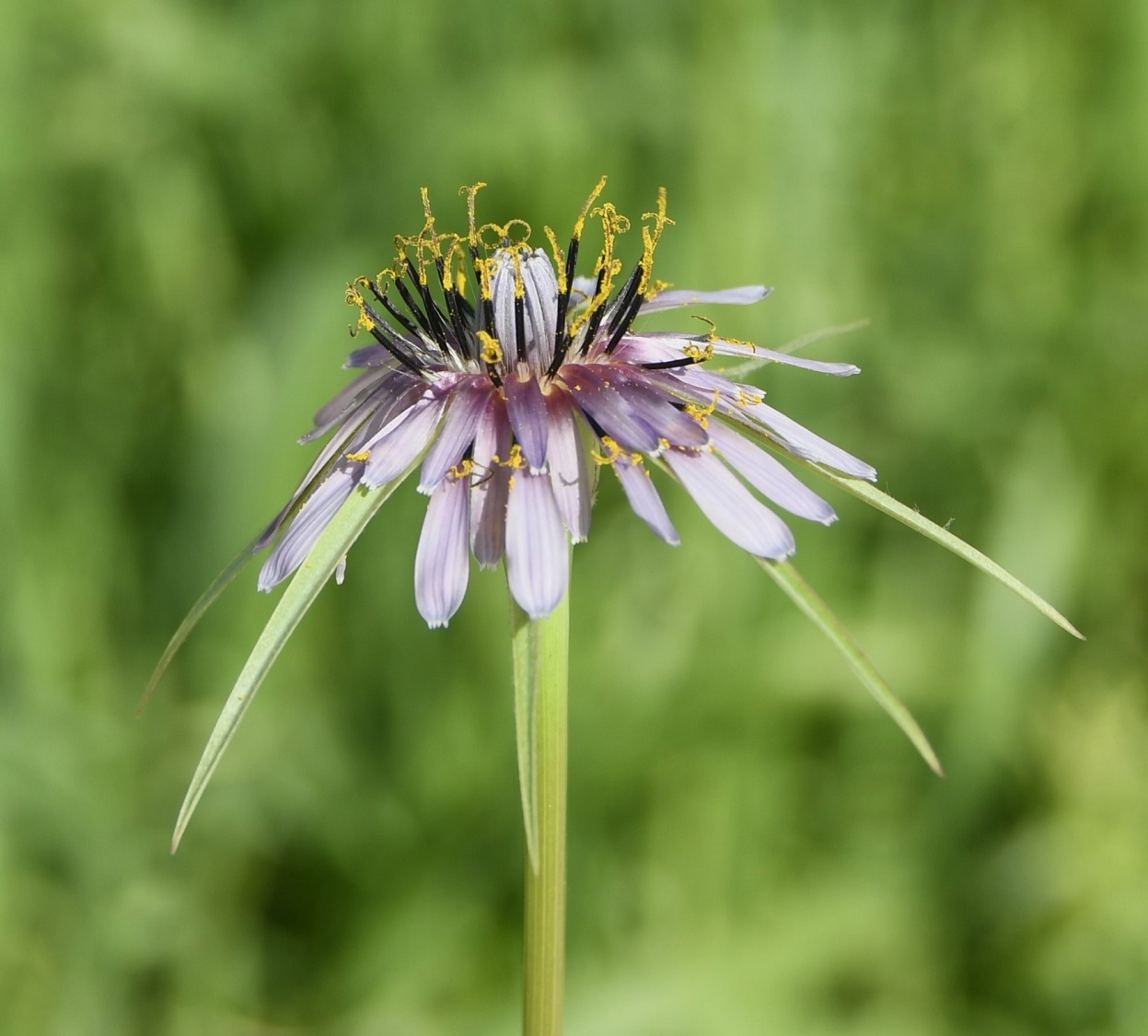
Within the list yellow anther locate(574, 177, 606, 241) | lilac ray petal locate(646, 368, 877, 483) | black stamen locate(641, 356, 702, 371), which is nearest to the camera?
lilac ray petal locate(646, 368, 877, 483)

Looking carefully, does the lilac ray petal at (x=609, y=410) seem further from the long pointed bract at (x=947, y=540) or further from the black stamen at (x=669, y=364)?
the long pointed bract at (x=947, y=540)

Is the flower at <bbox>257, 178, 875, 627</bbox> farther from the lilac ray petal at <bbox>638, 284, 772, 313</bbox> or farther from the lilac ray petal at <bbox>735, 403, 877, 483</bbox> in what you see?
the lilac ray petal at <bbox>638, 284, 772, 313</bbox>

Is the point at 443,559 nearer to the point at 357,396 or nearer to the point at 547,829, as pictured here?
the point at 547,829

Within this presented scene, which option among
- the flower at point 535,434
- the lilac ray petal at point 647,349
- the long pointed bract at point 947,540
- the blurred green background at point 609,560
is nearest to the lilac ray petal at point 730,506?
the flower at point 535,434

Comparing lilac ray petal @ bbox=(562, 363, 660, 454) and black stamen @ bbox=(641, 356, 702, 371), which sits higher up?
black stamen @ bbox=(641, 356, 702, 371)

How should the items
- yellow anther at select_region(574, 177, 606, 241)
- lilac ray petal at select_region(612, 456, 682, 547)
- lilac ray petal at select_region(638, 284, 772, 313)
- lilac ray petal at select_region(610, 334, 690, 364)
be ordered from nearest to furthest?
lilac ray petal at select_region(612, 456, 682, 547)
lilac ray petal at select_region(610, 334, 690, 364)
yellow anther at select_region(574, 177, 606, 241)
lilac ray petal at select_region(638, 284, 772, 313)

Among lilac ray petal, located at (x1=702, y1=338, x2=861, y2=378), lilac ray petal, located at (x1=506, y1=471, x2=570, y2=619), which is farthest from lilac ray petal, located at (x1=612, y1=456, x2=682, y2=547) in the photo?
lilac ray petal, located at (x1=702, y1=338, x2=861, y2=378)

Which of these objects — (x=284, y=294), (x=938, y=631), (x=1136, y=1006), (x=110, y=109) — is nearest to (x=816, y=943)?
(x=1136, y=1006)
